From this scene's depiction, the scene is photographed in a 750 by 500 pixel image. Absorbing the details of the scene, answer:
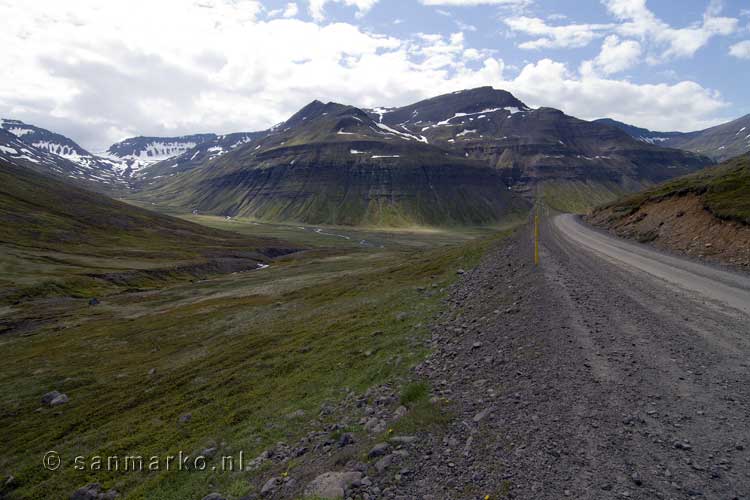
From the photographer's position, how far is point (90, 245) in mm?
126375

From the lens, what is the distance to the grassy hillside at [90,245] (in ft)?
291

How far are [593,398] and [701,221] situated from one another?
Result: 3631cm

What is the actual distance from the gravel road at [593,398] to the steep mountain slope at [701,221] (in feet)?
41.3

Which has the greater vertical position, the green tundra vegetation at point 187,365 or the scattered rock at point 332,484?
the scattered rock at point 332,484

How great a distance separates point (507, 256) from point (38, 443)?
3668 centimetres

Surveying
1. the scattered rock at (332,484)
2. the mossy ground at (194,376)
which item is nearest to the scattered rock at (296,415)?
the mossy ground at (194,376)

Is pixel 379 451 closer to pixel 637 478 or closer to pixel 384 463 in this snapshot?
pixel 384 463

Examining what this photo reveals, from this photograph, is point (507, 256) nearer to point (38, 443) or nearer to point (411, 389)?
point (411, 389)

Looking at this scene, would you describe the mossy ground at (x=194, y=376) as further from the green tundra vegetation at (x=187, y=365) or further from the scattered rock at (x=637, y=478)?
the scattered rock at (x=637, y=478)

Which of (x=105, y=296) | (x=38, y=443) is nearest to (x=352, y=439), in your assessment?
(x=38, y=443)

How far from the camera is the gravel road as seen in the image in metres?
7.57

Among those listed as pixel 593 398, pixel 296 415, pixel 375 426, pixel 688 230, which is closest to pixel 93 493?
pixel 296 415

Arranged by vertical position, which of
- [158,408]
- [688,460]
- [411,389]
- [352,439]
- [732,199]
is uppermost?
[732,199]

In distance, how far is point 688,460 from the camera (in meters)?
7.59
